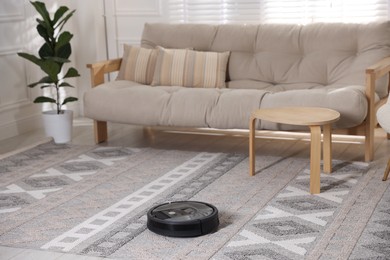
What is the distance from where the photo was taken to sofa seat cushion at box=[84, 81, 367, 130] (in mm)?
4090

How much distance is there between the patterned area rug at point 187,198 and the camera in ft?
9.51

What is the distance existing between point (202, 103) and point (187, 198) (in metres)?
0.96

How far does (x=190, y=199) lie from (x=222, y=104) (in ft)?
3.08

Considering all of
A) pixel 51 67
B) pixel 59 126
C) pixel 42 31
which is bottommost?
pixel 59 126

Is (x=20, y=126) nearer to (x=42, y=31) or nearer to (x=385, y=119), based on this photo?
(x=42, y=31)

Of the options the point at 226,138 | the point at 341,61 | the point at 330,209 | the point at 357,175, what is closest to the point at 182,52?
the point at 226,138

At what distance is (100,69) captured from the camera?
193 inches

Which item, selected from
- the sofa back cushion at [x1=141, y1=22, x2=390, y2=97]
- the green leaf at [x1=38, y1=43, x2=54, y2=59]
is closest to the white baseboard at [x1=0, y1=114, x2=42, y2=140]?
the green leaf at [x1=38, y1=43, x2=54, y2=59]

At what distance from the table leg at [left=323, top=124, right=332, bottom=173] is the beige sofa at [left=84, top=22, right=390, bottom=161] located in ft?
0.91

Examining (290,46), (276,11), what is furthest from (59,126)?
(276,11)

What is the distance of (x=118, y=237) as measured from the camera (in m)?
3.03

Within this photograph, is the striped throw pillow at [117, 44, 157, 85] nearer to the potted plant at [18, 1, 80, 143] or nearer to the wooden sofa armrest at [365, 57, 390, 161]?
the potted plant at [18, 1, 80, 143]

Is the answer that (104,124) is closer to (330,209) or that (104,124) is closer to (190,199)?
(190,199)

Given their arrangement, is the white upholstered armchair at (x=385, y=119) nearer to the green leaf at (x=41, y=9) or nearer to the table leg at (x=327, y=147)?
the table leg at (x=327, y=147)
